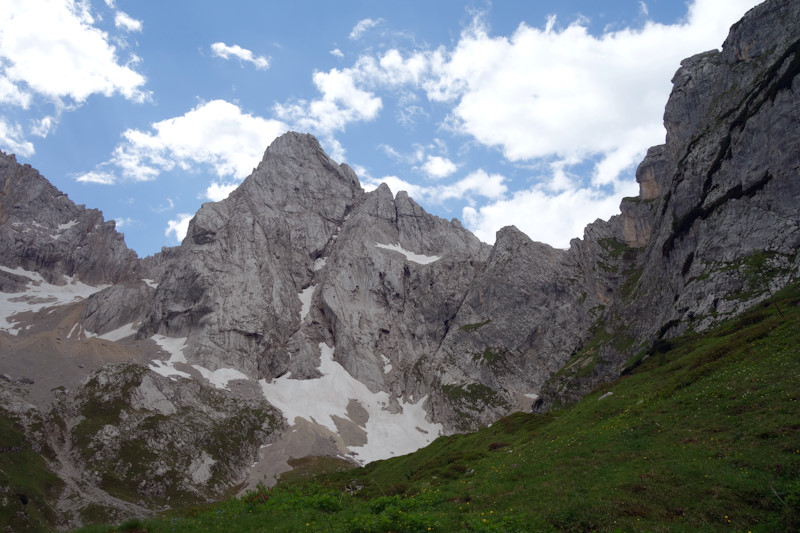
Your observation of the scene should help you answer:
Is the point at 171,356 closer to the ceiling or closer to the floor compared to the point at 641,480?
closer to the ceiling

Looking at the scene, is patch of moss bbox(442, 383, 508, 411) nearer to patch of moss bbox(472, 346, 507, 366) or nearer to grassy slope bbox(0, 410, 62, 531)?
patch of moss bbox(472, 346, 507, 366)

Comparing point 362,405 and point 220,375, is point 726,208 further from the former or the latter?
point 220,375

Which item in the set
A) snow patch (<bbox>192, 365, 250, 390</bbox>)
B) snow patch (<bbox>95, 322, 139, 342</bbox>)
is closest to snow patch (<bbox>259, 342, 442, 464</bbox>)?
snow patch (<bbox>192, 365, 250, 390</bbox>)

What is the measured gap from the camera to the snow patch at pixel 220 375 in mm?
156250

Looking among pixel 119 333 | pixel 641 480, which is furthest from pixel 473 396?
pixel 119 333

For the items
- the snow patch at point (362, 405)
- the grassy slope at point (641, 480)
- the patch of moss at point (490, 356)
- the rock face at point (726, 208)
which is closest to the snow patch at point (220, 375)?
the snow patch at point (362, 405)

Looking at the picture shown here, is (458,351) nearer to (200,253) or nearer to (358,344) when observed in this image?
(358,344)

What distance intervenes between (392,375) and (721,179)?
13073cm

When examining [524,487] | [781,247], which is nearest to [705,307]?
[781,247]

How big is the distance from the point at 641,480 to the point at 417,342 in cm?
17782

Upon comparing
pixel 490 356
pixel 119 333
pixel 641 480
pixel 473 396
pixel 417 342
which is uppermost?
pixel 119 333

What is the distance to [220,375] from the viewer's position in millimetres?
Result: 162000

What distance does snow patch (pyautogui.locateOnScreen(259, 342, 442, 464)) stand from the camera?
148 metres

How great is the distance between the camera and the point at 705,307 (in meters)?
73.6
